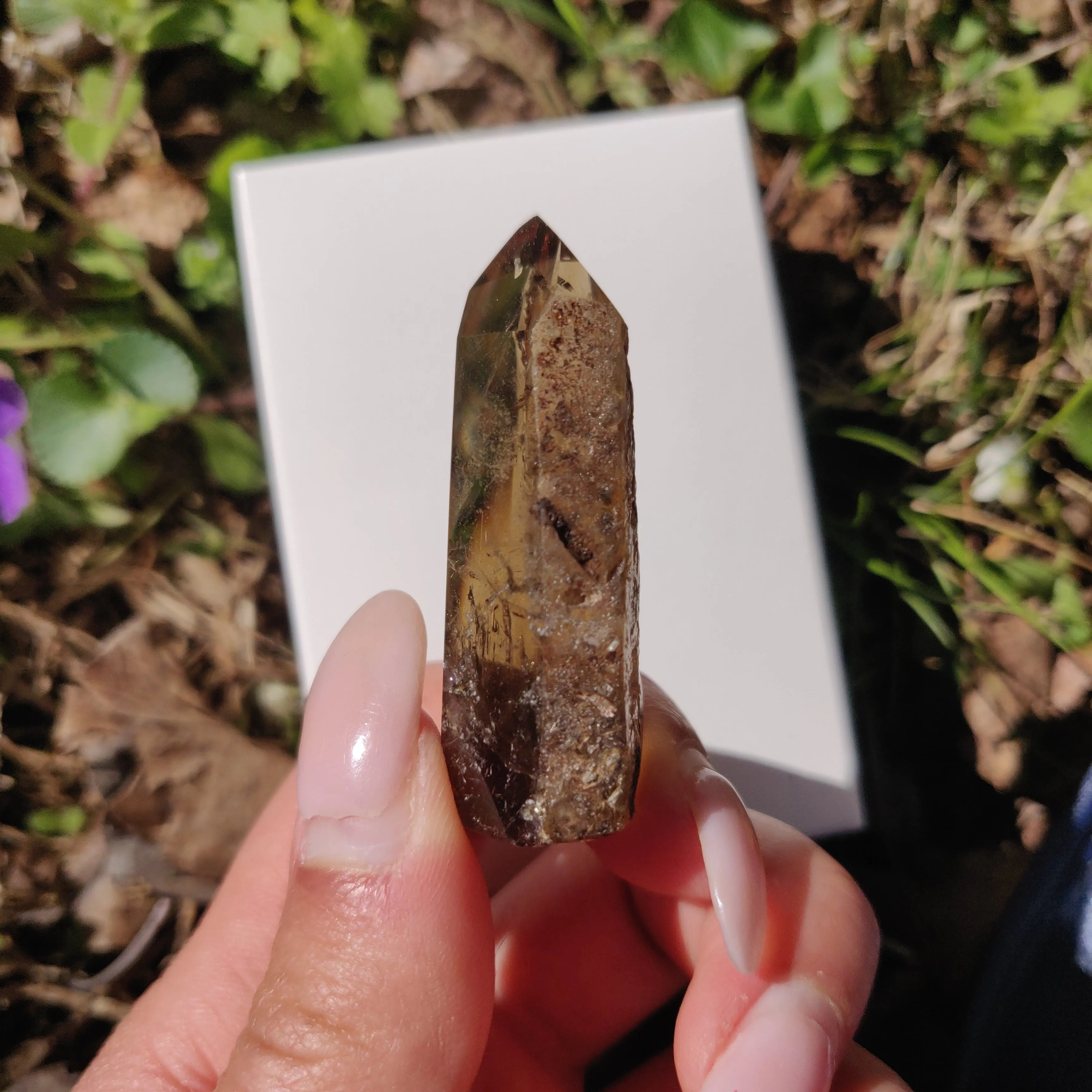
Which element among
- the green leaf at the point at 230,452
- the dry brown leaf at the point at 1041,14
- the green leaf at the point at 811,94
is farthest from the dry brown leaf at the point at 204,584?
the dry brown leaf at the point at 1041,14

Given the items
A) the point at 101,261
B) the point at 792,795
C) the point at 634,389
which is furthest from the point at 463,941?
the point at 101,261

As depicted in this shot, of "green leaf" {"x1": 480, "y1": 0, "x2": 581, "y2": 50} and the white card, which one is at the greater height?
"green leaf" {"x1": 480, "y1": 0, "x2": 581, "y2": 50}

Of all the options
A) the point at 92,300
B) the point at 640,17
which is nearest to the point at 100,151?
the point at 92,300

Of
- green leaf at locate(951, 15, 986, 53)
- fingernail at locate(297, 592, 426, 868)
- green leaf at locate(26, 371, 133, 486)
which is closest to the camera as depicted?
fingernail at locate(297, 592, 426, 868)

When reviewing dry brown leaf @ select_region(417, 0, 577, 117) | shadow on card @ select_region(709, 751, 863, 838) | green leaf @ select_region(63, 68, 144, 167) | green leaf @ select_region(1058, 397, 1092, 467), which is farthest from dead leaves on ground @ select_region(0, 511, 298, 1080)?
green leaf @ select_region(1058, 397, 1092, 467)

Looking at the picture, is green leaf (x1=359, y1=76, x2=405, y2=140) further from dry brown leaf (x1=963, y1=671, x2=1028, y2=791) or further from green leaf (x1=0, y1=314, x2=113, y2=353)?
dry brown leaf (x1=963, y1=671, x2=1028, y2=791)

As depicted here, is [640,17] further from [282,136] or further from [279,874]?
[279,874]

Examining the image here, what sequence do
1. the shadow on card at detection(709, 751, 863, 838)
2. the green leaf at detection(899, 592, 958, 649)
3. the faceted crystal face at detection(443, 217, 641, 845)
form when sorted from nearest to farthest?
the faceted crystal face at detection(443, 217, 641, 845), the shadow on card at detection(709, 751, 863, 838), the green leaf at detection(899, 592, 958, 649)
